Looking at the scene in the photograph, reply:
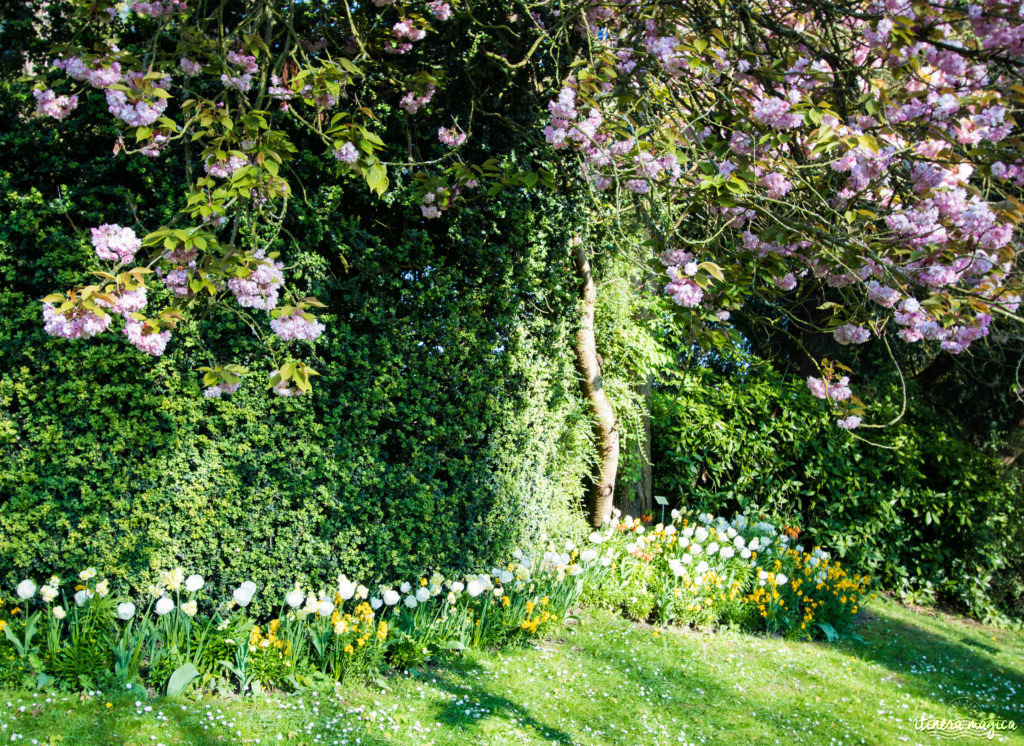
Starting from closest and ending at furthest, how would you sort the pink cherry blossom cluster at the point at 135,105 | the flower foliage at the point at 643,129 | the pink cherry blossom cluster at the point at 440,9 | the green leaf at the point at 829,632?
the pink cherry blossom cluster at the point at 135,105 → the flower foliage at the point at 643,129 → the pink cherry blossom cluster at the point at 440,9 → the green leaf at the point at 829,632

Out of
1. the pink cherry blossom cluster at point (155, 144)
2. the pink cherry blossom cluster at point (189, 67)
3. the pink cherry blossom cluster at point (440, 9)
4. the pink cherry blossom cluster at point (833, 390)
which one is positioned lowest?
the pink cherry blossom cluster at point (833, 390)

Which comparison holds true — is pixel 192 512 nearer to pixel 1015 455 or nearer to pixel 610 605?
pixel 610 605

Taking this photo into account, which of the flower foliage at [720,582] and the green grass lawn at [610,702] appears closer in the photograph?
the green grass lawn at [610,702]

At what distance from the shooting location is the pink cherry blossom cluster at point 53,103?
10.4 ft

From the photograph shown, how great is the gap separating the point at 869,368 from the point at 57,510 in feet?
29.8

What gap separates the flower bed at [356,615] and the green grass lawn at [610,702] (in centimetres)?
13

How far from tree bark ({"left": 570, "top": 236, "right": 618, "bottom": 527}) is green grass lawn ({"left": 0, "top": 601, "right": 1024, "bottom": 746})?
40.4 inches

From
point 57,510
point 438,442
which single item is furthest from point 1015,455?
point 57,510

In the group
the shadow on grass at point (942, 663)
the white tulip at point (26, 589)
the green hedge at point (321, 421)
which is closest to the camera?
the white tulip at point (26, 589)

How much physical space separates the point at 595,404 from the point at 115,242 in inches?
143

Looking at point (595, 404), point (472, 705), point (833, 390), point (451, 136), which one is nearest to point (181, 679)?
point (472, 705)

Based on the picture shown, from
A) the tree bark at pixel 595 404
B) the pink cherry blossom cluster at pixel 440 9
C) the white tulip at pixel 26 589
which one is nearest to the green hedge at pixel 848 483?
the tree bark at pixel 595 404

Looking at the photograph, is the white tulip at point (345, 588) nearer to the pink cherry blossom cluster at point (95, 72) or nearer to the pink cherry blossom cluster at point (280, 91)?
the pink cherry blossom cluster at point (280, 91)

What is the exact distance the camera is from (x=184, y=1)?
3.56 m
